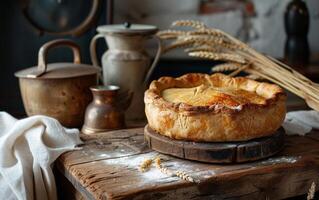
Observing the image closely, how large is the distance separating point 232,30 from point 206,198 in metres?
1.46

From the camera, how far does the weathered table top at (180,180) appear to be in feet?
3.00

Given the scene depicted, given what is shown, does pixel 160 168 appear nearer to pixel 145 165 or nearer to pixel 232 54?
pixel 145 165

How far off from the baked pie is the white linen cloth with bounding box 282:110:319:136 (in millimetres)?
159

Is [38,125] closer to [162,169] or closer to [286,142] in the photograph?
[162,169]

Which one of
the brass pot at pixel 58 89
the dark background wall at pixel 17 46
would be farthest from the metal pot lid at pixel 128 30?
the dark background wall at pixel 17 46

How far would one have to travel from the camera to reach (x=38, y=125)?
1190 mm

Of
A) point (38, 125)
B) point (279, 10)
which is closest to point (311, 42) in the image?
point (279, 10)

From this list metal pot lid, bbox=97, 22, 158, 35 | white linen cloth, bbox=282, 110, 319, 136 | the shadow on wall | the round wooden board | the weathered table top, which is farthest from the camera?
the shadow on wall

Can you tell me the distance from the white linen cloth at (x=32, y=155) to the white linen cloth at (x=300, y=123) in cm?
55

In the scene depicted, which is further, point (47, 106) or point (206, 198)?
point (47, 106)

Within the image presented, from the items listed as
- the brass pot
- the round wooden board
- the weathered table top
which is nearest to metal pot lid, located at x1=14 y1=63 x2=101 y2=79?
the brass pot

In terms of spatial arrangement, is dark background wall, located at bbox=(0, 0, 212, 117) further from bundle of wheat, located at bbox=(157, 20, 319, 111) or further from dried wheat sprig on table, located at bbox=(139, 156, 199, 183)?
dried wheat sprig on table, located at bbox=(139, 156, 199, 183)

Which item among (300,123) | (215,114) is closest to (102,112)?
(215,114)

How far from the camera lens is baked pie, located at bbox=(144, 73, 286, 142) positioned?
101 centimetres
